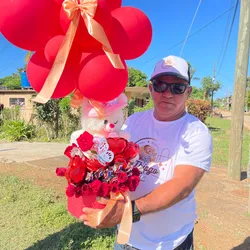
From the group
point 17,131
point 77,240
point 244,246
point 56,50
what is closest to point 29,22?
point 56,50

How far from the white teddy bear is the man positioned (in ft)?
0.76

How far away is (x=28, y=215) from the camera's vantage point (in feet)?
12.8

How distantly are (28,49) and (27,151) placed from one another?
7.72 meters

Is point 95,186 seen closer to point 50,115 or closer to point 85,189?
point 85,189

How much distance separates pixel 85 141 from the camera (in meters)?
1.37

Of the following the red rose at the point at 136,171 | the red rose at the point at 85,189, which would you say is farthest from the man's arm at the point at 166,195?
the red rose at the point at 85,189

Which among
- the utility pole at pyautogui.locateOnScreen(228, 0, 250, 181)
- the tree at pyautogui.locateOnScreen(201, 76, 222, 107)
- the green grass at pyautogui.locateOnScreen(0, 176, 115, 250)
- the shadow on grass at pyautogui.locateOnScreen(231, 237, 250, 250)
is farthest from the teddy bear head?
the tree at pyautogui.locateOnScreen(201, 76, 222, 107)

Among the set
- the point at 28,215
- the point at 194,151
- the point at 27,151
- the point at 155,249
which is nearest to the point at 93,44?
the point at 194,151

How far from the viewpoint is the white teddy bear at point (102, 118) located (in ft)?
4.85

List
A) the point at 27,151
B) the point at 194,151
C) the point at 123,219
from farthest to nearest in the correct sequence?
the point at 27,151
the point at 194,151
the point at 123,219

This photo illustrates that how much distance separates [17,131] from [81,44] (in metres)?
10.8

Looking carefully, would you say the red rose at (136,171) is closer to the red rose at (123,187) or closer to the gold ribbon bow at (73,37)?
the red rose at (123,187)

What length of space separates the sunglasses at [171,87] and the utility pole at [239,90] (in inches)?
186

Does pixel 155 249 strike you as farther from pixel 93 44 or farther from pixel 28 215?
pixel 28 215
